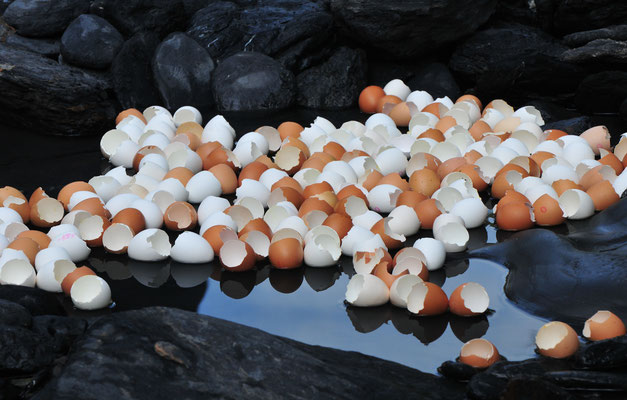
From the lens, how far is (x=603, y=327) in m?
2.21

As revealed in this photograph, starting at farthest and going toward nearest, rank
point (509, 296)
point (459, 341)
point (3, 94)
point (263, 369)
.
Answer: point (3, 94), point (509, 296), point (459, 341), point (263, 369)

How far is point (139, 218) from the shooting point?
299cm

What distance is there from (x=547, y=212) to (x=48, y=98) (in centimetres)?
255

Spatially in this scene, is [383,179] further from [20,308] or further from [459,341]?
[20,308]

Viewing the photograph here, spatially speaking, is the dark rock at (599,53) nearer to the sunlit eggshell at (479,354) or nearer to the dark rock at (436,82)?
the dark rock at (436,82)

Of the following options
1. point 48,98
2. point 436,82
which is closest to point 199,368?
point 48,98

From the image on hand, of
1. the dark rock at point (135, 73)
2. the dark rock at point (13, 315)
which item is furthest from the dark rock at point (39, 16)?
the dark rock at point (13, 315)

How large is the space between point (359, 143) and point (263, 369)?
6.56 feet

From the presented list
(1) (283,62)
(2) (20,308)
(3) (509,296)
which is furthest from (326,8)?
(2) (20,308)

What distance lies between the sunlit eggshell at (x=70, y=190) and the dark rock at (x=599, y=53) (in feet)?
8.83

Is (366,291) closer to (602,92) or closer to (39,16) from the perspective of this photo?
(602,92)

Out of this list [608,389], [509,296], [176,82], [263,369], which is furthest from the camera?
[176,82]

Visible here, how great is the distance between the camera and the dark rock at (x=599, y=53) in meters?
4.27

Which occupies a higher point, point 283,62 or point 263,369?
point 263,369
